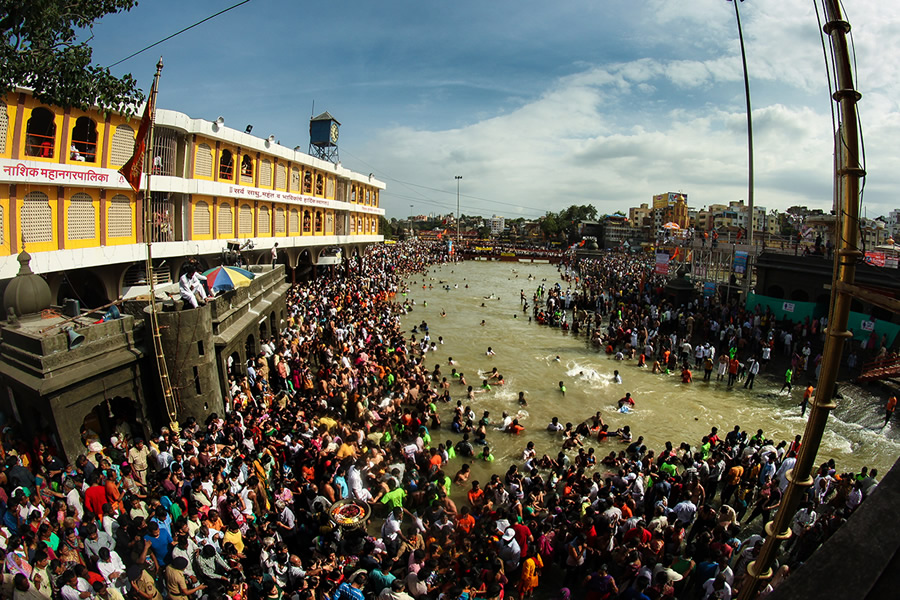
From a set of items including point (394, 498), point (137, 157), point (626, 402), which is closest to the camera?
point (394, 498)

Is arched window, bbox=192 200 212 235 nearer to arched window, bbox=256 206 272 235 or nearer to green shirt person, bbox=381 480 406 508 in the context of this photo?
arched window, bbox=256 206 272 235

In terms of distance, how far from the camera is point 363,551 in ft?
24.6

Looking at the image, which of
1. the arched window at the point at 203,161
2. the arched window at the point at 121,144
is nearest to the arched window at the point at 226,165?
the arched window at the point at 203,161

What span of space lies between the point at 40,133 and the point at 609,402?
20.0 m

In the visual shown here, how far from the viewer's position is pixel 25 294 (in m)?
10.5

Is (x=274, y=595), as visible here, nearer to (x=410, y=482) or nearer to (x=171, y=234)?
(x=410, y=482)

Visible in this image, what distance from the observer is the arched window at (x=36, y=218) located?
13.5 m

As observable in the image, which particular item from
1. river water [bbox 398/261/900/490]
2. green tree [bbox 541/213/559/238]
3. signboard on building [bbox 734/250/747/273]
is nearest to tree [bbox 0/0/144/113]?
river water [bbox 398/261/900/490]

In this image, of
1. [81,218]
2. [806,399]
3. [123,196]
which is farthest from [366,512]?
[806,399]

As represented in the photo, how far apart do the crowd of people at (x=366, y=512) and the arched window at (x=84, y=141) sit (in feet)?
28.9

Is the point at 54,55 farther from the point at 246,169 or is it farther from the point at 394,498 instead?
the point at 246,169

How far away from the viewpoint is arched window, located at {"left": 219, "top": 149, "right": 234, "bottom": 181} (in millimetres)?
21219

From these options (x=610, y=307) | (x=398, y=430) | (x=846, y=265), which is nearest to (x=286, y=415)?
(x=398, y=430)

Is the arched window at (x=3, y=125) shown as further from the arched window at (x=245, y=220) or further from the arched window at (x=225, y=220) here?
the arched window at (x=245, y=220)
